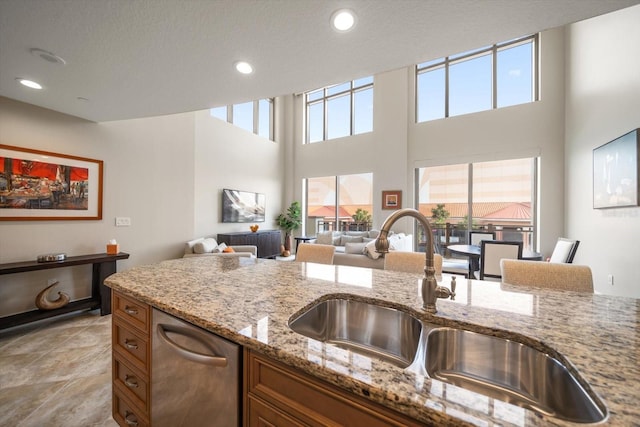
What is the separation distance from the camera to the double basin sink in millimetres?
667

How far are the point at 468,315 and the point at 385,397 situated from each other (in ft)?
1.90

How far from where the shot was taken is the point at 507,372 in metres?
0.80

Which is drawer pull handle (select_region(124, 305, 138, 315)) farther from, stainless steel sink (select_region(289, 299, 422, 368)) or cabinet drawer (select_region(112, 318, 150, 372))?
stainless steel sink (select_region(289, 299, 422, 368))

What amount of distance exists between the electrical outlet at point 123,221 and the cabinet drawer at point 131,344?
2.87m

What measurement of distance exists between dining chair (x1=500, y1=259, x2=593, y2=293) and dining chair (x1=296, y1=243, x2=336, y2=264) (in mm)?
1231

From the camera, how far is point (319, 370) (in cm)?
63

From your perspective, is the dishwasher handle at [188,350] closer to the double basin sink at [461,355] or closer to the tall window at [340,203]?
the double basin sink at [461,355]

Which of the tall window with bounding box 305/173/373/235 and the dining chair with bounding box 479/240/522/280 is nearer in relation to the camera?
the dining chair with bounding box 479/240/522/280

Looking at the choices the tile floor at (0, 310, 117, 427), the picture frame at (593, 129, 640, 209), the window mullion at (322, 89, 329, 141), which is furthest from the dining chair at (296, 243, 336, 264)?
the window mullion at (322, 89, 329, 141)

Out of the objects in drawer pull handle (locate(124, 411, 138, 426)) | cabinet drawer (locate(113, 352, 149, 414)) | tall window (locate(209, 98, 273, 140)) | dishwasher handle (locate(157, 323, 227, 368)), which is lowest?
drawer pull handle (locate(124, 411, 138, 426))

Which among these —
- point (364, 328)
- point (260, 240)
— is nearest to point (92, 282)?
point (260, 240)

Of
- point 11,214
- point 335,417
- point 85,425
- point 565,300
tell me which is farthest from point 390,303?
point 11,214

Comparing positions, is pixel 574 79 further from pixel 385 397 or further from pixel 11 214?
pixel 11 214

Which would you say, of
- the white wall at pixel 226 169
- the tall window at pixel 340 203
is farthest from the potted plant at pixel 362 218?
the white wall at pixel 226 169
